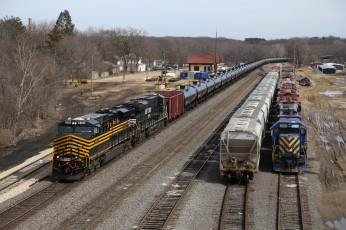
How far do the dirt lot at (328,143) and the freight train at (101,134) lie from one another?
13.1 metres

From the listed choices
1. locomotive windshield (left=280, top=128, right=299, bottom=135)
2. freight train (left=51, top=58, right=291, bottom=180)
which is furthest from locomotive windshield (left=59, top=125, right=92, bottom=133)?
locomotive windshield (left=280, top=128, right=299, bottom=135)

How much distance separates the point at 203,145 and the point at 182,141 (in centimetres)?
229

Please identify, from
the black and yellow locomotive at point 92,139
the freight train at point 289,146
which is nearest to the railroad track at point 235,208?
the freight train at point 289,146

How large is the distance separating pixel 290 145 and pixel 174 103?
20.1 metres

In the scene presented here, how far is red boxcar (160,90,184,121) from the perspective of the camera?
1553 inches

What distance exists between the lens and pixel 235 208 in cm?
1828

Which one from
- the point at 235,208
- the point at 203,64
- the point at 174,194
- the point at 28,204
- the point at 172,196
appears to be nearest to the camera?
the point at 235,208

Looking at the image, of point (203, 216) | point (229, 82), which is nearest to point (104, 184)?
point (203, 216)

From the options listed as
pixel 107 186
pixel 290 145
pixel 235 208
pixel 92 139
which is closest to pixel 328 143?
pixel 290 145

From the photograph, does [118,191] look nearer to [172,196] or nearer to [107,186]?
[107,186]

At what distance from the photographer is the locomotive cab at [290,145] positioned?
22.7 metres

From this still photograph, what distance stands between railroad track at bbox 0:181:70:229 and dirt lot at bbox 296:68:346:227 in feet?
45.6

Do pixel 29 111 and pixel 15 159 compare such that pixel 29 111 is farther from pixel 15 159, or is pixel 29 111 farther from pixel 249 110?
pixel 249 110

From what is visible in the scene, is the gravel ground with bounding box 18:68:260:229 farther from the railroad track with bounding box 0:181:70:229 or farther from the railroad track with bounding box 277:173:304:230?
the railroad track with bounding box 277:173:304:230
